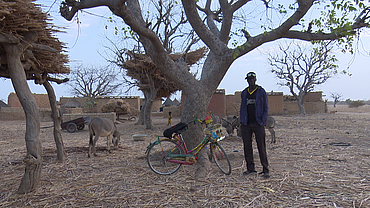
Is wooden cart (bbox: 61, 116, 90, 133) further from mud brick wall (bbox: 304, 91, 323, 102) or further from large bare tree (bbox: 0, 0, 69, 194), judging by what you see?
mud brick wall (bbox: 304, 91, 323, 102)

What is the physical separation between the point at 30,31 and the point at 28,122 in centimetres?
154

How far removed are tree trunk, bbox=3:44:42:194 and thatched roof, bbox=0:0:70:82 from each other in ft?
0.88

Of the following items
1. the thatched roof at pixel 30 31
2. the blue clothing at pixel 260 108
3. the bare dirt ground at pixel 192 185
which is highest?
the thatched roof at pixel 30 31

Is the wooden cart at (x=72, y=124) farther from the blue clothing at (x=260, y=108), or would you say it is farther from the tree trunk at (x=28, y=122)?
the blue clothing at (x=260, y=108)

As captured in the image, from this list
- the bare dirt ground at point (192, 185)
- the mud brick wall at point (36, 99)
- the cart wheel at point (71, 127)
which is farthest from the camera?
the mud brick wall at point (36, 99)

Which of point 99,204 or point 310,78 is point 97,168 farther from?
A: point 310,78

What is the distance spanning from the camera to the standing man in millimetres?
4664

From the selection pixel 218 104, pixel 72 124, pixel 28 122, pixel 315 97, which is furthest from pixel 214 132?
pixel 315 97

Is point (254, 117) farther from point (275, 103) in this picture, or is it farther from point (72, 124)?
point (275, 103)

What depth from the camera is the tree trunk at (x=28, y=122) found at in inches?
151

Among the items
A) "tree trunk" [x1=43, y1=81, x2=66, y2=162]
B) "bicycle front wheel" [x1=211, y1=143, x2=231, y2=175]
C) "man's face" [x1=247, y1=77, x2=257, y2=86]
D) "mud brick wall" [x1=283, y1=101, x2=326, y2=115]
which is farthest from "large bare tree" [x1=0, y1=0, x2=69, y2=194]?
"mud brick wall" [x1=283, y1=101, x2=326, y2=115]

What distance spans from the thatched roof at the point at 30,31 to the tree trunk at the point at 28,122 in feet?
0.88

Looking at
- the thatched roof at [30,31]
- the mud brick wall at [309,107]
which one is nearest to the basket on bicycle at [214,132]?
the thatched roof at [30,31]

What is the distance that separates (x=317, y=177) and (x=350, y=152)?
292 cm
